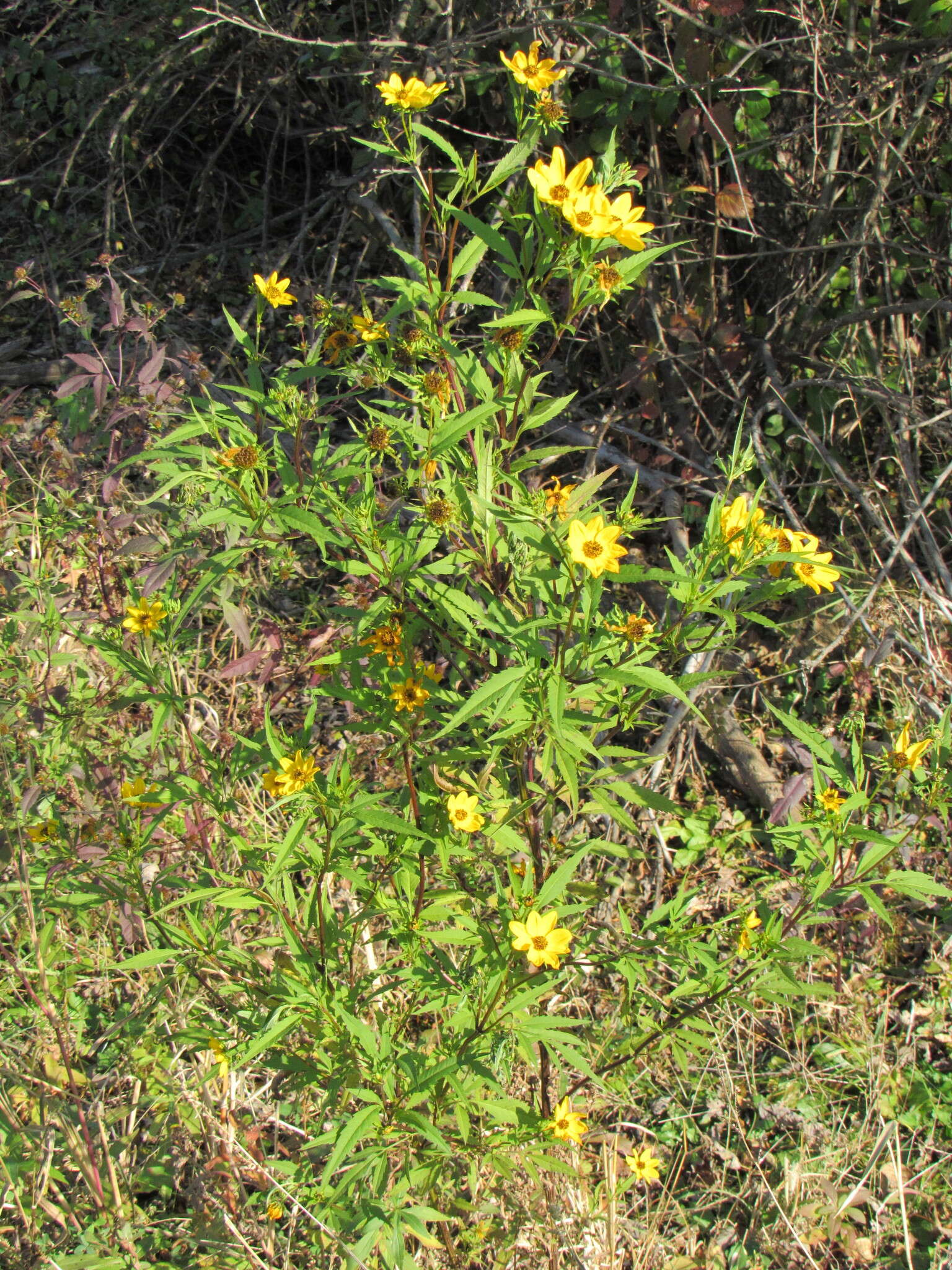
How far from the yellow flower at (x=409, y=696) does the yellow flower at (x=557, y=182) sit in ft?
2.52

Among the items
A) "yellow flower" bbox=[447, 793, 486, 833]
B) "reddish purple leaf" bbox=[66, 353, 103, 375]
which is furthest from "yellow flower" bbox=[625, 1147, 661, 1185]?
"reddish purple leaf" bbox=[66, 353, 103, 375]

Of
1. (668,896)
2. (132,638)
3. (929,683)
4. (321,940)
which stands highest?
(132,638)

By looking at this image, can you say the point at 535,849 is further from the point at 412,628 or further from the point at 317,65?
the point at 317,65

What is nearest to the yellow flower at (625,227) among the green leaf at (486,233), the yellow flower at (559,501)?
the green leaf at (486,233)

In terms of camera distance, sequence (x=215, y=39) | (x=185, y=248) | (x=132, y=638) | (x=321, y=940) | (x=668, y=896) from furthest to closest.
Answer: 1. (x=185, y=248)
2. (x=215, y=39)
3. (x=668, y=896)
4. (x=132, y=638)
5. (x=321, y=940)

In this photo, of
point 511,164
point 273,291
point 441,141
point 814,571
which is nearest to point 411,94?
point 441,141

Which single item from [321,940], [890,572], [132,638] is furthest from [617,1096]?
[890,572]

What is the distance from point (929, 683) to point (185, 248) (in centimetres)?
407

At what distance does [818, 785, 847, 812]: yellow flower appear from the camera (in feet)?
5.09

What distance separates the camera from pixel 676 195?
10.7 feet

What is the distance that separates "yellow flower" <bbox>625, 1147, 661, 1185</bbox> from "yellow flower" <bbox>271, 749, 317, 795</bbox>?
1327 millimetres

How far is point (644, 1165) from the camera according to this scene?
2092 mm

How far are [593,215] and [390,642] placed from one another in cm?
71

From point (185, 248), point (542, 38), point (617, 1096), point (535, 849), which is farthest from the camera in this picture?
point (185, 248)
